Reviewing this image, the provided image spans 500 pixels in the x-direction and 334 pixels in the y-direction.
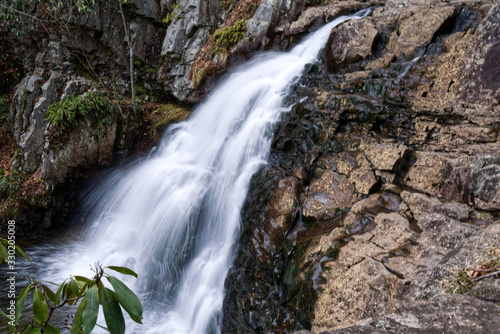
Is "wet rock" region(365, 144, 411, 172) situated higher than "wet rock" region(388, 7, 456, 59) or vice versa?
"wet rock" region(388, 7, 456, 59)

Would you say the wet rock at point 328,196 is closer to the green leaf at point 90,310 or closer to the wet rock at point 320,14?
the green leaf at point 90,310

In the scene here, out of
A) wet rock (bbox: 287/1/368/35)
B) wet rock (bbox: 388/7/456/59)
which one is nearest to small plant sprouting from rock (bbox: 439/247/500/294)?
wet rock (bbox: 388/7/456/59)

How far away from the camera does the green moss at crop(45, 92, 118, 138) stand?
8.04 metres

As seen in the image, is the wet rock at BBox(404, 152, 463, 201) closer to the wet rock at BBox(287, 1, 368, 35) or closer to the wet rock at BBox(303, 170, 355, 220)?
the wet rock at BBox(303, 170, 355, 220)

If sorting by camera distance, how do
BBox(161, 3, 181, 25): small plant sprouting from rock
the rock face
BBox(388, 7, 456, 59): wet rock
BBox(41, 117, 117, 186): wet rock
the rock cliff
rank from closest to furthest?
the rock cliff < the rock face < BBox(388, 7, 456, 59): wet rock < BBox(41, 117, 117, 186): wet rock < BBox(161, 3, 181, 25): small plant sprouting from rock

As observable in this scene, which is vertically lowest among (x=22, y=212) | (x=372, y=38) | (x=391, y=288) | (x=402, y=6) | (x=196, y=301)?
(x=22, y=212)

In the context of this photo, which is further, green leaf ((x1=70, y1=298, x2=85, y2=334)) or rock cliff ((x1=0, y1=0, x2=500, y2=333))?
rock cliff ((x1=0, y1=0, x2=500, y2=333))

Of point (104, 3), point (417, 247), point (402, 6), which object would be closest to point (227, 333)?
point (417, 247)

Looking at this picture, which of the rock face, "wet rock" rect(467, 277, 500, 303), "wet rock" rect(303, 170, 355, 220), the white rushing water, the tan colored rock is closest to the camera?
"wet rock" rect(467, 277, 500, 303)

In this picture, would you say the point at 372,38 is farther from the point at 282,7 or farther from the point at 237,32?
the point at 237,32

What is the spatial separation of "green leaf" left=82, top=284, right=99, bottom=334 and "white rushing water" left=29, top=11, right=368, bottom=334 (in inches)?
154

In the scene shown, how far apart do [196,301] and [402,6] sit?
7320mm

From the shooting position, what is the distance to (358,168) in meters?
4.48

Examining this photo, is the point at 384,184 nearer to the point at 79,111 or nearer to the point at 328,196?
the point at 328,196
